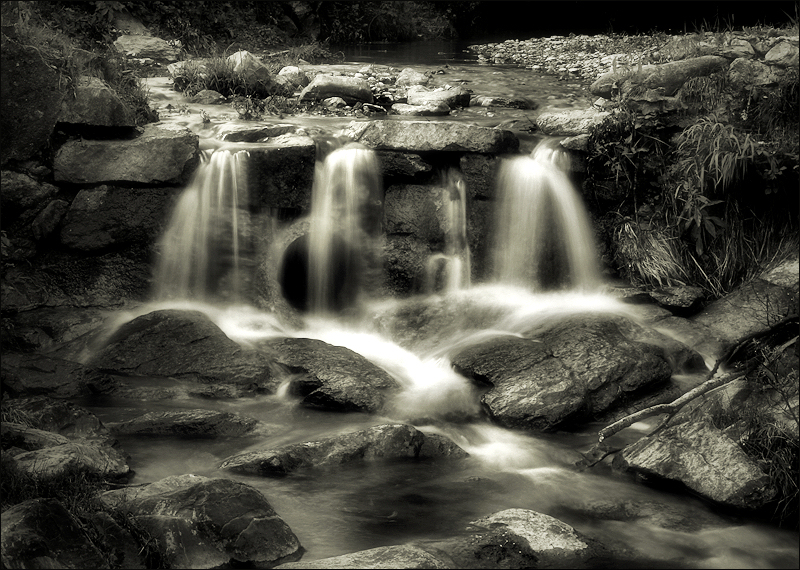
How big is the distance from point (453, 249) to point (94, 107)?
13.0ft

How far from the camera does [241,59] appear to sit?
10789mm

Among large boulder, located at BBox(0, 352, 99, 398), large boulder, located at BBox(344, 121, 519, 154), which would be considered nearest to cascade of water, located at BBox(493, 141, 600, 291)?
large boulder, located at BBox(344, 121, 519, 154)

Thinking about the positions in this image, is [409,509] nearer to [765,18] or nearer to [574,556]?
[574,556]

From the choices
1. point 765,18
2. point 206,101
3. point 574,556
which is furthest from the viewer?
point 765,18

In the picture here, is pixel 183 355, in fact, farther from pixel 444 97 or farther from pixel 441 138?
pixel 444 97

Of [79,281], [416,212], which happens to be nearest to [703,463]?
[416,212]

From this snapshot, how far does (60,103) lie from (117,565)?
211 inches

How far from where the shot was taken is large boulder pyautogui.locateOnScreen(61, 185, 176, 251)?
803cm

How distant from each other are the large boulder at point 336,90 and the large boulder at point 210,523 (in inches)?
274

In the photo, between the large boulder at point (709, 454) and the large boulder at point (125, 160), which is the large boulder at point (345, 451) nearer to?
the large boulder at point (709, 454)

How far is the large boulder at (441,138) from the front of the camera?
27.2 ft

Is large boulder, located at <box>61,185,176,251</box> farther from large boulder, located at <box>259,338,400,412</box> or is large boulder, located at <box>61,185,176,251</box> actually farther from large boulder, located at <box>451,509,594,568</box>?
large boulder, located at <box>451,509,594,568</box>

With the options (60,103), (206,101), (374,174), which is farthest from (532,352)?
(206,101)

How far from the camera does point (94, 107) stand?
8.04 metres
